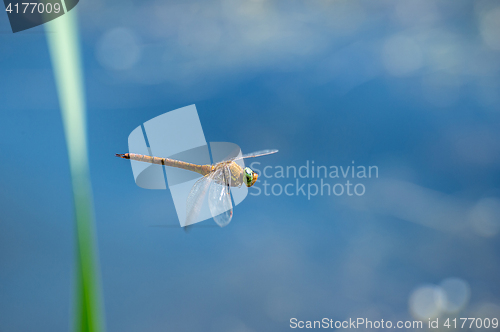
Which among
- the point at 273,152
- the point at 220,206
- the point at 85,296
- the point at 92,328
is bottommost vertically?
the point at 92,328

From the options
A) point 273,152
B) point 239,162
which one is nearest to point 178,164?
point 239,162

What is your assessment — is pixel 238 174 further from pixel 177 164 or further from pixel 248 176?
pixel 177 164

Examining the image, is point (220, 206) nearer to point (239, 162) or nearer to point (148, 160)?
point (239, 162)

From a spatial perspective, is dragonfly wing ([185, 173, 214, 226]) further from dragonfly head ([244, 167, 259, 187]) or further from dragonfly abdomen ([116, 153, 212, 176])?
dragonfly head ([244, 167, 259, 187])

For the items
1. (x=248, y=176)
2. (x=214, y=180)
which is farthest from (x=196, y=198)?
(x=248, y=176)

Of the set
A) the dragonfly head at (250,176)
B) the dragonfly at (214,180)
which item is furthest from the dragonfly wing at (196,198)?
the dragonfly head at (250,176)

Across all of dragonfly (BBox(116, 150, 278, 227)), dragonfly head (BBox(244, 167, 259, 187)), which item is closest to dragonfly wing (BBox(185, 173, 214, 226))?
dragonfly (BBox(116, 150, 278, 227))

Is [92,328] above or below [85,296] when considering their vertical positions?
below
